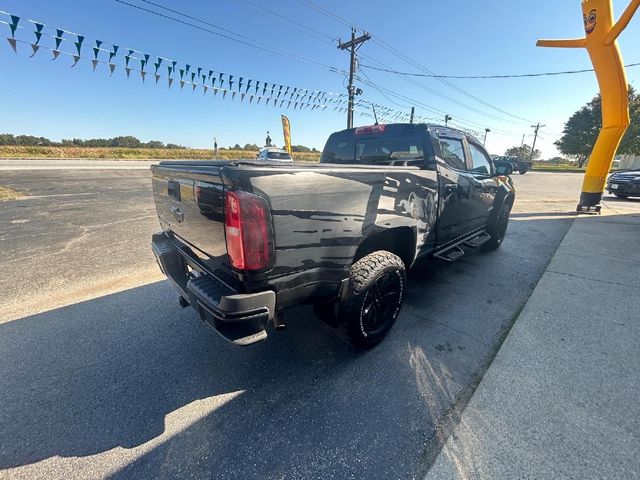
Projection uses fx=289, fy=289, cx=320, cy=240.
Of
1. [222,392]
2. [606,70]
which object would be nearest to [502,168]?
[222,392]

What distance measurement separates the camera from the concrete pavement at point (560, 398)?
1.55 meters

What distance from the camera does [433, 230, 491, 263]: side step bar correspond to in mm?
3486

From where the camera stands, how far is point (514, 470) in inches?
59.6

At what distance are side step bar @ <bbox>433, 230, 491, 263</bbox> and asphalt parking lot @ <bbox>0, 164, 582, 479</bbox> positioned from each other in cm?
45

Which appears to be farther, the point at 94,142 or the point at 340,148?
the point at 94,142

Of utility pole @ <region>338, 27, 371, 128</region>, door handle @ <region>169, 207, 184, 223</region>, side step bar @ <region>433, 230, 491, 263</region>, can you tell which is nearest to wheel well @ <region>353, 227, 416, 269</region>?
side step bar @ <region>433, 230, 491, 263</region>

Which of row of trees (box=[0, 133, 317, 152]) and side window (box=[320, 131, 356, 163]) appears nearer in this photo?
side window (box=[320, 131, 356, 163])

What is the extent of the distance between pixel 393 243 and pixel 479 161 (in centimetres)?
265

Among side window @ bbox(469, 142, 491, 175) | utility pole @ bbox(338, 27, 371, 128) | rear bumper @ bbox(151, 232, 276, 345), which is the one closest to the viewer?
rear bumper @ bbox(151, 232, 276, 345)

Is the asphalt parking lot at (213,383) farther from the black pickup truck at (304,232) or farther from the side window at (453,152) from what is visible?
the side window at (453,152)

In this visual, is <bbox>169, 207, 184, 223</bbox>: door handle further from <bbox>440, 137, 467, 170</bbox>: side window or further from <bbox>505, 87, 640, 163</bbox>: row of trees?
<bbox>505, 87, 640, 163</bbox>: row of trees

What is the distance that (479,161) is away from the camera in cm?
441

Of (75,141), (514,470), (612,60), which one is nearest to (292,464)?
(514,470)

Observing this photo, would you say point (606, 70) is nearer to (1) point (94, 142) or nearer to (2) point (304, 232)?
(2) point (304, 232)
